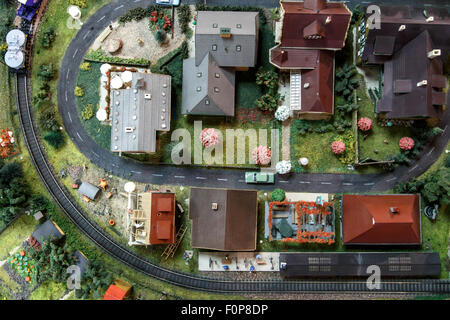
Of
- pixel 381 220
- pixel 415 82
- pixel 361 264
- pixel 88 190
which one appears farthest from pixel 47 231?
pixel 415 82

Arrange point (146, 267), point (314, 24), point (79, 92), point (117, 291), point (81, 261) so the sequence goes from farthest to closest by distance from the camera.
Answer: point (79, 92) < point (146, 267) < point (81, 261) < point (117, 291) < point (314, 24)

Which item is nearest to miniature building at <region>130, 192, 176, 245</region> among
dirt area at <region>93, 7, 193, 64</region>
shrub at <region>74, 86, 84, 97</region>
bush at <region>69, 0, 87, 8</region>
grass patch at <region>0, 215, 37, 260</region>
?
grass patch at <region>0, 215, 37, 260</region>

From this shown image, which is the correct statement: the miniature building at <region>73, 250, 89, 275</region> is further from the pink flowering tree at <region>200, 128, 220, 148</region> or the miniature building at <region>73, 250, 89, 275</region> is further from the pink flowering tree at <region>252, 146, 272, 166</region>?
the pink flowering tree at <region>252, 146, 272, 166</region>

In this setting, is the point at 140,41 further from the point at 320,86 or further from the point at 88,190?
the point at 320,86

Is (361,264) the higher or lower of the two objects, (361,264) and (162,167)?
the lower

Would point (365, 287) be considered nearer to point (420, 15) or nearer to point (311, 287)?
point (311, 287)

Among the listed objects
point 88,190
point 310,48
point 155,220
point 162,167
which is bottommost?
point 155,220

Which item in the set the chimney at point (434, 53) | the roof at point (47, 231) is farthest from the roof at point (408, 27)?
the roof at point (47, 231)
